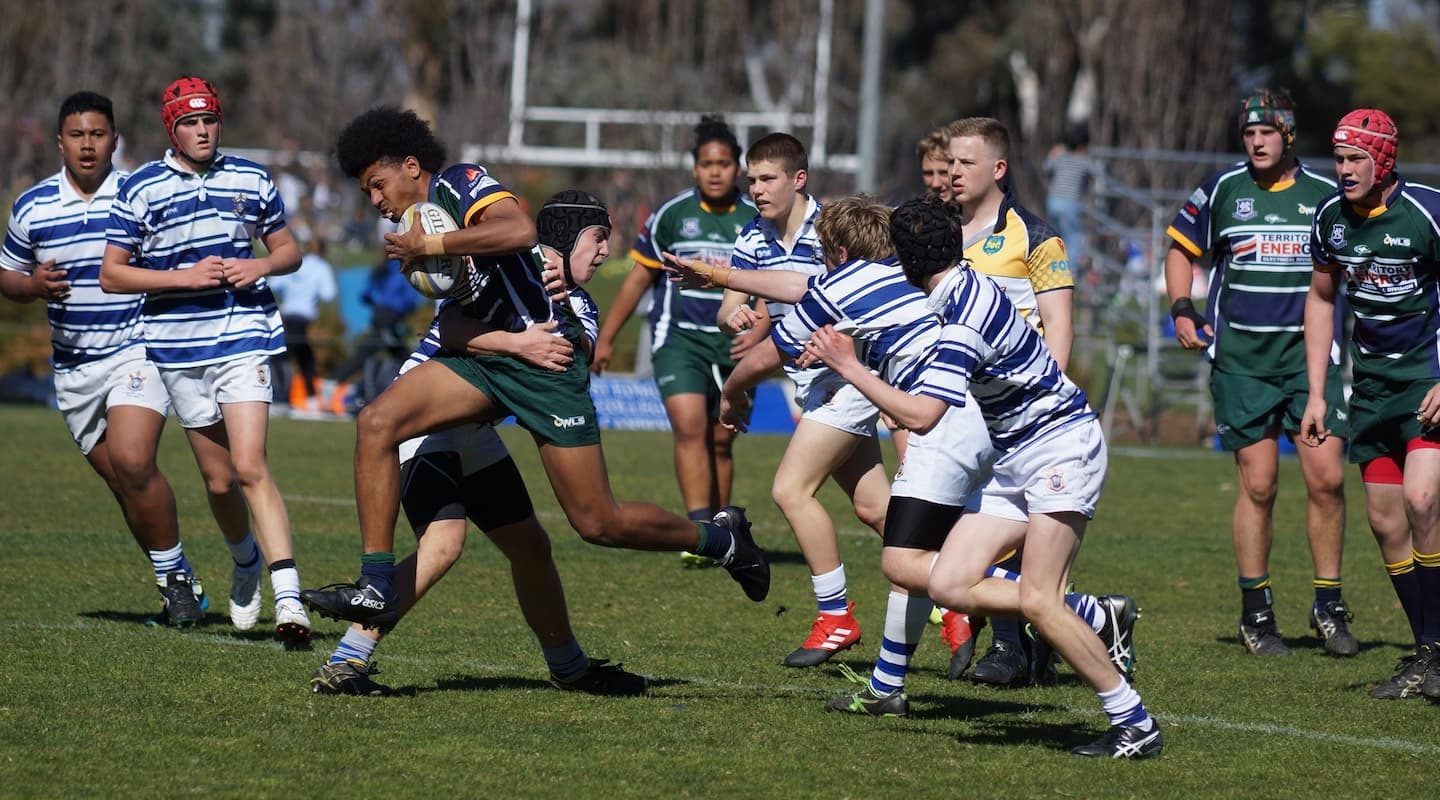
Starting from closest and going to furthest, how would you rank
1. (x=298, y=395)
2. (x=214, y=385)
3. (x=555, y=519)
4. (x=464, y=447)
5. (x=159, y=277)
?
1. (x=464, y=447)
2. (x=159, y=277)
3. (x=214, y=385)
4. (x=555, y=519)
5. (x=298, y=395)

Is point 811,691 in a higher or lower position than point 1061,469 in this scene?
lower

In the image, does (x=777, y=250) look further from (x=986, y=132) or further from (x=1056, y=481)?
(x=1056, y=481)

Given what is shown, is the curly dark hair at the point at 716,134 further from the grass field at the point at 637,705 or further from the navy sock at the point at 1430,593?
the navy sock at the point at 1430,593

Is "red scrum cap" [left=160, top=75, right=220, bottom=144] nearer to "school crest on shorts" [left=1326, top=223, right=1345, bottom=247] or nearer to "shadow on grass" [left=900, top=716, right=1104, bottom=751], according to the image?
"shadow on grass" [left=900, top=716, right=1104, bottom=751]

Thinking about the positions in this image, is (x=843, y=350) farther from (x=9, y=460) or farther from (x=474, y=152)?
(x=474, y=152)

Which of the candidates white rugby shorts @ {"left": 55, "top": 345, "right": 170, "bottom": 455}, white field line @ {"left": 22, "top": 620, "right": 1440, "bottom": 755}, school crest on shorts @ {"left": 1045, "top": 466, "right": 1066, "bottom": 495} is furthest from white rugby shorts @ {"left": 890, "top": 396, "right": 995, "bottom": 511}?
white rugby shorts @ {"left": 55, "top": 345, "right": 170, "bottom": 455}

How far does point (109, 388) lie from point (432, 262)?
2.69 metres

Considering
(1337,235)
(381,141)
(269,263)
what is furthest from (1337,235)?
(269,263)

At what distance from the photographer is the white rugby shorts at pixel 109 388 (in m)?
8.00

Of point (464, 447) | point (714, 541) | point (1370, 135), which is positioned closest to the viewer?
point (464, 447)

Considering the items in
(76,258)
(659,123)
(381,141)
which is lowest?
(76,258)

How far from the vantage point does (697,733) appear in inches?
235

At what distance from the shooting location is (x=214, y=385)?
7699 mm

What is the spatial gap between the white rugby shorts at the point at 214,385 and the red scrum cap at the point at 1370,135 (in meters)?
4.44
